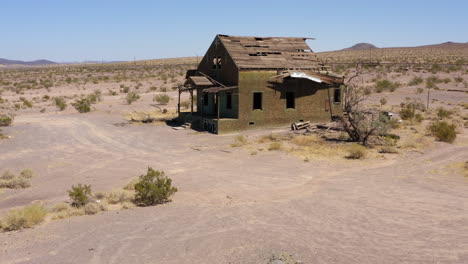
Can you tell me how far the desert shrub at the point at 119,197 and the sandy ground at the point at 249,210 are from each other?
88 cm

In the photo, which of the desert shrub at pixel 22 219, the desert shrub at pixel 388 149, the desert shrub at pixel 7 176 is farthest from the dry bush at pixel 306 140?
the desert shrub at pixel 22 219

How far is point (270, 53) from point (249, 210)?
16.8 m

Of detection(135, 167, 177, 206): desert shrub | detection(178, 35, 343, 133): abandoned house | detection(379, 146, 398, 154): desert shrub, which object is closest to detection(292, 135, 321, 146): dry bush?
detection(379, 146, 398, 154): desert shrub

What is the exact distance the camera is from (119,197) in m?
11.3

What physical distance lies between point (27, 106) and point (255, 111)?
2188 centimetres

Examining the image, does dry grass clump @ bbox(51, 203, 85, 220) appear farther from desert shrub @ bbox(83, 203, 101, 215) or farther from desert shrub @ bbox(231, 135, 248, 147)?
desert shrub @ bbox(231, 135, 248, 147)

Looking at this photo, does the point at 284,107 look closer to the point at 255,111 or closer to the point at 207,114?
the point at 255,111

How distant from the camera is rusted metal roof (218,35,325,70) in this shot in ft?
78.5

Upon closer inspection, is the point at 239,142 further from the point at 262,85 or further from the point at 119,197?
the point at 119,197

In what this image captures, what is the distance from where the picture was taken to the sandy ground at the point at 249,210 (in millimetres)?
7707

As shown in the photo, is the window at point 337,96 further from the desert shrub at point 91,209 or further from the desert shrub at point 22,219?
the desert shrub at point 22,219

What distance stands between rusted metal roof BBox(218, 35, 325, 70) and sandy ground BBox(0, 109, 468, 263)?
685cm

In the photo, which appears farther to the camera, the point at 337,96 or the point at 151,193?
the point at 337,96

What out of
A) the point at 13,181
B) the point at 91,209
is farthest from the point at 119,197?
the point at 13,181
